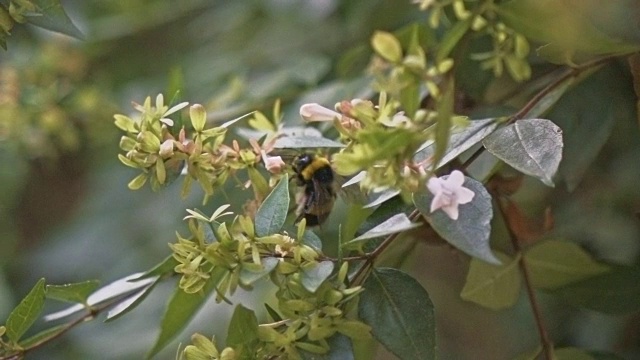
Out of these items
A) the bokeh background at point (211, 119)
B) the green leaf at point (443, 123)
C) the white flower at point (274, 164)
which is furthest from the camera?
the bokeh background at point (211, 119)

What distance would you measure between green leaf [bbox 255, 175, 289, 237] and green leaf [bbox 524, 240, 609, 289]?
0.19m

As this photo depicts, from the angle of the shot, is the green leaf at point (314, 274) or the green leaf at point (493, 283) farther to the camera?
the green leaf at point (493, 283)

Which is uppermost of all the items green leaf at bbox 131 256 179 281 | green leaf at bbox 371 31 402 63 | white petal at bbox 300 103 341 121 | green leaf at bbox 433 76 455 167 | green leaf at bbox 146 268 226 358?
green leaf at bbox 371 31 402 63

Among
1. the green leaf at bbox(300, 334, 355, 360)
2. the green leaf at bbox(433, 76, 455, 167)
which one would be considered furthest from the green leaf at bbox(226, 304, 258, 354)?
the green leaf at bbox(433, 76, 455, 167)

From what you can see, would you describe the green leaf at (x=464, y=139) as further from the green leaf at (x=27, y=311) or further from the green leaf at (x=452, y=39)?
the green leaf at (x=27, y=311)

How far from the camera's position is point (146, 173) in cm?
39

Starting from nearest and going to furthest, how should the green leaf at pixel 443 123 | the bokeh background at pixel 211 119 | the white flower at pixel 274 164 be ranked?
the green leaf at pixel 443 123 → the white flower at pixel 274 164 → the bokeh background at pixel 211 119

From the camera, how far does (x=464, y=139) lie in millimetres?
403

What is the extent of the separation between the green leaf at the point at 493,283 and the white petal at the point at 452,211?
14 centimetres

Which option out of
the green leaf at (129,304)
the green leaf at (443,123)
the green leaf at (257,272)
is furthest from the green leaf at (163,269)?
the green leaf at (443,123)

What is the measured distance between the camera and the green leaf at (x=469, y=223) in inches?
12.6

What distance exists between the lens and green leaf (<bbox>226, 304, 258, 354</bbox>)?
1.21ft

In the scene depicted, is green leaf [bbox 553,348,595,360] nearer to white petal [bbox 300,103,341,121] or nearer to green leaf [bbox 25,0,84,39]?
white petal [bbox 300,103,341,121]

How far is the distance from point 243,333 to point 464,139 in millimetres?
145
